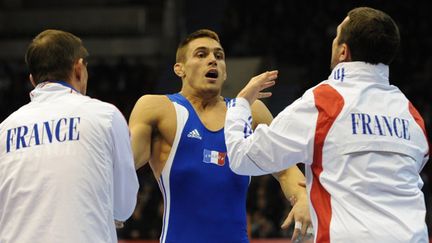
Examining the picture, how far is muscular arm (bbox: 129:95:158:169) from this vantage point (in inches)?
192

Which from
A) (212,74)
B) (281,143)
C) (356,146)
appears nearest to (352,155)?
(356,146)

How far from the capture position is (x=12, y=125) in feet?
12.4

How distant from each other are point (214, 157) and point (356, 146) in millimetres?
1575

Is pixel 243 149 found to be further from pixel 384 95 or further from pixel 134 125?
pixel 134 125

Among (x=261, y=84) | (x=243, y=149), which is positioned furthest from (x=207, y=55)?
(x=243, y=149)

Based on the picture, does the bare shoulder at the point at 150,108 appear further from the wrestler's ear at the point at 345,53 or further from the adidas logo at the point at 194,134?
the wrestler's ear at the point at 345,53

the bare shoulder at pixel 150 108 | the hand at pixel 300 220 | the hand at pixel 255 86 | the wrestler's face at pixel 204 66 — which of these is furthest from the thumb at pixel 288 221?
the wrestler's face at pixel 204 66

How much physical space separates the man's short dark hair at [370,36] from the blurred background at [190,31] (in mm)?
8471

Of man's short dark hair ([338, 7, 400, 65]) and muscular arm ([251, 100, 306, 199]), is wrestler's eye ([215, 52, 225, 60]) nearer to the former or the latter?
muscular arm ([251, 100, 306, 199])

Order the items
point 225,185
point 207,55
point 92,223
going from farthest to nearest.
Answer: point 207,55 < point 225,185 < point 92,223

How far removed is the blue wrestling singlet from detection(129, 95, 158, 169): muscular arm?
15 cm

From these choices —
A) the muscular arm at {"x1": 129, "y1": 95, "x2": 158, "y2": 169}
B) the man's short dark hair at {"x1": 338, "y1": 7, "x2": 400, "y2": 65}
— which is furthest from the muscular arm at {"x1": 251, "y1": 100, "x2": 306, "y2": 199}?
the man's short dark hair at {"x1": 338, "y1": 7, "x2": 400, "y2": 65}

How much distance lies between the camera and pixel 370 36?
367cm

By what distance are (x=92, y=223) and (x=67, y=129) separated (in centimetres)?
45
